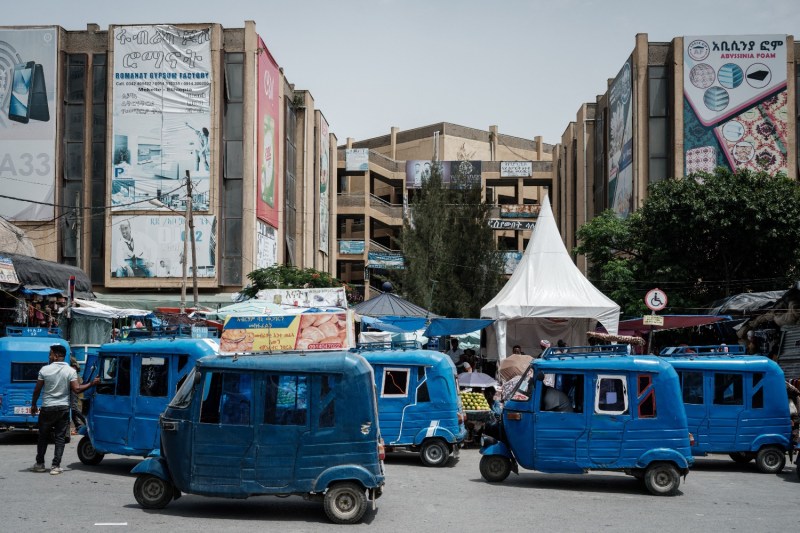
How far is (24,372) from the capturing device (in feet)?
56.9

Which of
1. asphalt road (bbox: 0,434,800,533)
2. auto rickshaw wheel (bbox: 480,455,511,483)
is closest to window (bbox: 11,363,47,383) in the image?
asphalt road (bbox: 0,434,800,533)

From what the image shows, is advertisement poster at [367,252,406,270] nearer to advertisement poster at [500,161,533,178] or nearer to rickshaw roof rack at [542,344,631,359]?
advertisement poster at [500,161,533,178]

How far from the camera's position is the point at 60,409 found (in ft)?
40.9

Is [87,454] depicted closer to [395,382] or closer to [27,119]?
[395,382]

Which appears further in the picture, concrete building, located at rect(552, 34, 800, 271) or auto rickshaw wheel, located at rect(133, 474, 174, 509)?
concrete building, located at rect(552, 34, 800, 271)

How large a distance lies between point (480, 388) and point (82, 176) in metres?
31.0

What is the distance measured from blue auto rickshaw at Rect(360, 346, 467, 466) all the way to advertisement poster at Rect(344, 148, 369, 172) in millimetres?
58423

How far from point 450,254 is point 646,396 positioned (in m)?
33.7

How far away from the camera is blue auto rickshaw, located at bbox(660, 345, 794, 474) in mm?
14750

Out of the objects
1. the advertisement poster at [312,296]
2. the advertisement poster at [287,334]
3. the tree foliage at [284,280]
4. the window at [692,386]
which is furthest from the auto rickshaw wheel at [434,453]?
the tree foliage at [284,280]

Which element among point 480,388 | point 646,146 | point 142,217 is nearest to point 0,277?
point 480,388

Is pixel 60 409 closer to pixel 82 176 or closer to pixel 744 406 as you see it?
pixel 744 406

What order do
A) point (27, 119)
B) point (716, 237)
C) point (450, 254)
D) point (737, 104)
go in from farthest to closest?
point (737, 104) < point (450, 254) < point (27, 119) < point (716, 237)

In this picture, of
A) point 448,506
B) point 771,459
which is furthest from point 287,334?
point 771,459
